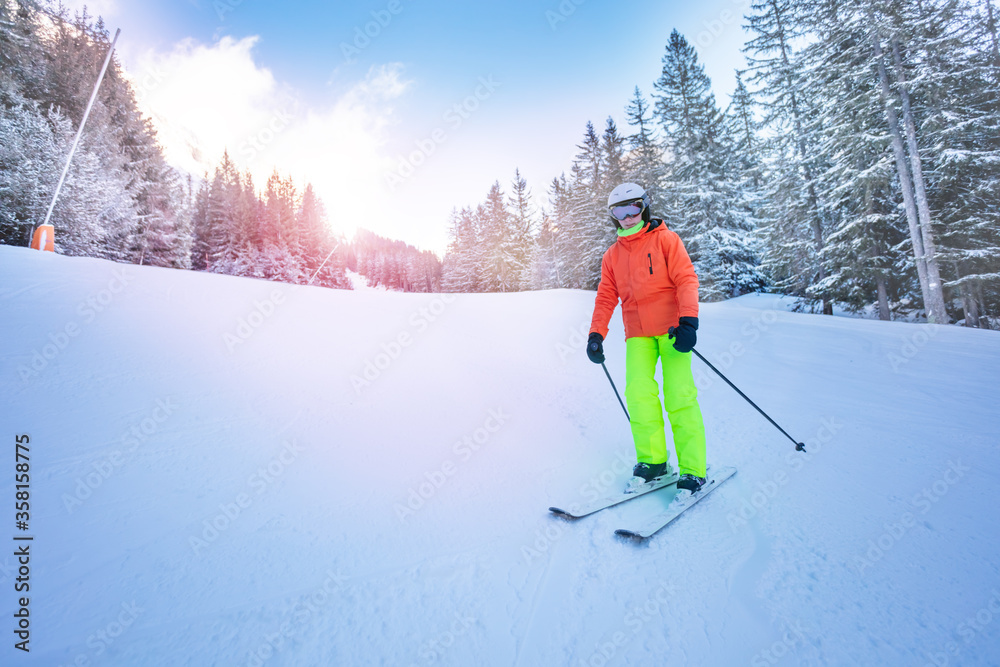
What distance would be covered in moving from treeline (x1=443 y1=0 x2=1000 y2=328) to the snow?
11412 millimetres

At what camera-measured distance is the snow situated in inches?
60.4

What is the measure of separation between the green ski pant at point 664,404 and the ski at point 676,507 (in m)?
0.15

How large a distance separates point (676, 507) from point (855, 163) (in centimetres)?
1771

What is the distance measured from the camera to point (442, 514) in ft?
7.91

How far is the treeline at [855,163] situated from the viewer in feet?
38.9

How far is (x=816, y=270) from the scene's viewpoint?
682 inches

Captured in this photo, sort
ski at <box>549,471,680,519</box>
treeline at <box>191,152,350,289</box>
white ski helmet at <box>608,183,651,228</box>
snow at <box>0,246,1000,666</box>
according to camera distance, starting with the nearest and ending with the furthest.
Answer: snow at <box>0,246,1000,666</box> < ski at <box>549,471,680,519</box> < white ski helmet at <box>608,183,651,228</box> < treeline at <box>191,152,350,289</box>

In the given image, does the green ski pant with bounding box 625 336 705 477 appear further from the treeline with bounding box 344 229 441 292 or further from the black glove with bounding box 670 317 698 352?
the treeline with bounding box 344 229 441 292

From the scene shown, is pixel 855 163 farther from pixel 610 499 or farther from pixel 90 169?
pixel 90 169

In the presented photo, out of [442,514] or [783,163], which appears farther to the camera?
[783,163]

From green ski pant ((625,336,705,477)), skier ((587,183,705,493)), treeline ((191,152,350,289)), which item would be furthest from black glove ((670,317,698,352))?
treeline ((191,152,350,289))

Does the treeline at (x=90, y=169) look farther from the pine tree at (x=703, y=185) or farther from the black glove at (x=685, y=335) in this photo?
the black glove at (x=685, y=335)

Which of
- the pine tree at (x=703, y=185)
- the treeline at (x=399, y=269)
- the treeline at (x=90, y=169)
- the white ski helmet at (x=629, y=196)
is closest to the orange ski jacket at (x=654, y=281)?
the white ski helmet at (x=629, y=196)

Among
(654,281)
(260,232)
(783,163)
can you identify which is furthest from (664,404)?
(260,232)
